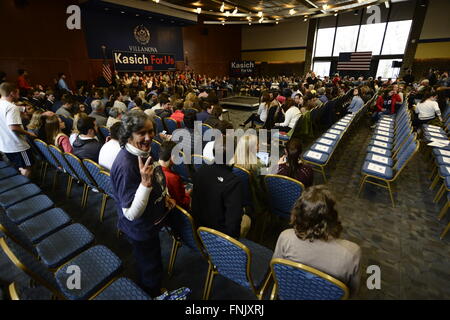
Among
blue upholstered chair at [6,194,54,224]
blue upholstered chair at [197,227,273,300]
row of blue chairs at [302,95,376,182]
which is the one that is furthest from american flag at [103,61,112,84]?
blue upholstered chair at [197,227,273,300]

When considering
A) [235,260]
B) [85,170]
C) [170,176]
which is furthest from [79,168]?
[235,260]

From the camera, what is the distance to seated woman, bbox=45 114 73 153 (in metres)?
3.20

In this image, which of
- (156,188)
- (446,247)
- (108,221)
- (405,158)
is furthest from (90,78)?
(446,247)

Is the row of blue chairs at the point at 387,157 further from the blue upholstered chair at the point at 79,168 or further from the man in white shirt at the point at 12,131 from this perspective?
the man in white shirt at the point at 12,131

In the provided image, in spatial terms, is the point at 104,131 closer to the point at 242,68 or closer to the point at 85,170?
the point at 85,170

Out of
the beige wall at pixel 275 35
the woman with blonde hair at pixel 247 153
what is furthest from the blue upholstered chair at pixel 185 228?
the beige wall at pixel 275 35

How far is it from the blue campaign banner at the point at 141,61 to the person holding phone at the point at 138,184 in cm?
1353

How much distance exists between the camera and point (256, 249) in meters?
1.90

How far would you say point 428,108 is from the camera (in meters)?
5.46

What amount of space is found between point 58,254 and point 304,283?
→ 191 cm

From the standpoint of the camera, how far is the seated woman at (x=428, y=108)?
211 inches

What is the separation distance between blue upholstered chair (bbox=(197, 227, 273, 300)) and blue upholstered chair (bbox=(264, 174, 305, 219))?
2.11ft

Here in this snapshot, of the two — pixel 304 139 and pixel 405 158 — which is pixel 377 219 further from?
pixel 304 139

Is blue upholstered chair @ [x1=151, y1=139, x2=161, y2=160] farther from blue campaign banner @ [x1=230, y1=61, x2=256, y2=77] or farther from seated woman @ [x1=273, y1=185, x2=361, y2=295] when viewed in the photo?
blue campaign banner @ [x1=230, y1=61, x2=256, y2=77]
